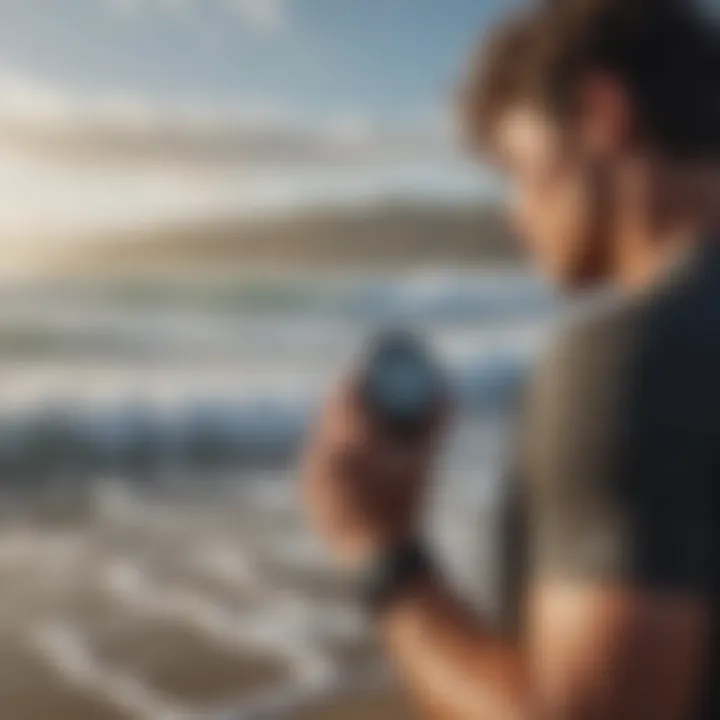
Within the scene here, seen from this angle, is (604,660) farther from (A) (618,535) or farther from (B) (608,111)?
(B) (608,111)

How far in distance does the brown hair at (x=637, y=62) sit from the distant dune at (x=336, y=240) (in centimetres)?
32

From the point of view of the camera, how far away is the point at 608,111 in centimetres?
65

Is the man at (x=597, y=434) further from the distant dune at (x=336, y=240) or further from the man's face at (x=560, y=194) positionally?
the distant dune at (x=336, y=240)

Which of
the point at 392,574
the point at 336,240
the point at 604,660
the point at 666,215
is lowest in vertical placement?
the point at 604,660

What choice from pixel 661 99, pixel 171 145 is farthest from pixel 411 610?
pixel 171 145

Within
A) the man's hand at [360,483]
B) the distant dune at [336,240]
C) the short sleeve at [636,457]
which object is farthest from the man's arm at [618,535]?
the distant dune at [336,240]

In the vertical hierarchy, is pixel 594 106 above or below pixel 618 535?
above

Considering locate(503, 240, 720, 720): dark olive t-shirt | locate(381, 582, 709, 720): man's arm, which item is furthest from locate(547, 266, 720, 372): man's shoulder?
locate(381, 582, 709, 720): man's arm

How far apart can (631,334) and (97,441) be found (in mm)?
508

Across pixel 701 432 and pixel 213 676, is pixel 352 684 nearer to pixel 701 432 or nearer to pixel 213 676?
pixel 213 676

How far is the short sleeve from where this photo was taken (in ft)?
1.86

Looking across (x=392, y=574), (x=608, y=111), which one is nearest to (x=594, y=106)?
(x=608, y=111)

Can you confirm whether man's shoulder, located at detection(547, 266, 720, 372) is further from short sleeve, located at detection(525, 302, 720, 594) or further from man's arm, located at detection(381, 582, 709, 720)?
man's arm, located at detection(381, 582, 709, 720)

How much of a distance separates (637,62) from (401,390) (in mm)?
217
